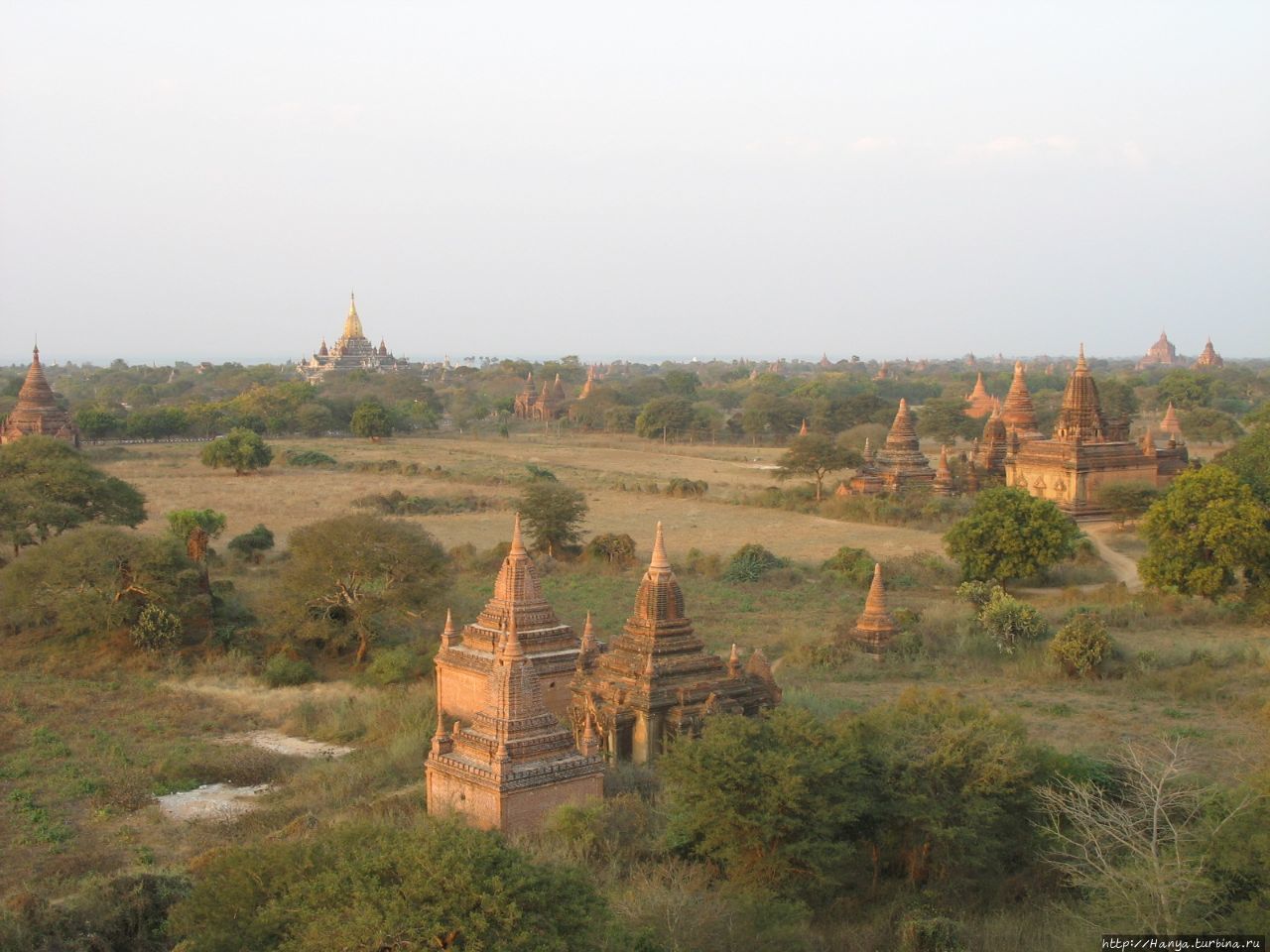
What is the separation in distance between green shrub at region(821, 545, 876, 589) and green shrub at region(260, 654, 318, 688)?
1431cm

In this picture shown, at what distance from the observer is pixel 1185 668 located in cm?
2089

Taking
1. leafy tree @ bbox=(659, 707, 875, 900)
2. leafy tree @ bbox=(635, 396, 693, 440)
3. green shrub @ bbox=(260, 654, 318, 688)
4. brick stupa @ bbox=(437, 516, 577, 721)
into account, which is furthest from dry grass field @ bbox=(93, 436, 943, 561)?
leafy tree @ bbox=(659, 707, 875, 900)

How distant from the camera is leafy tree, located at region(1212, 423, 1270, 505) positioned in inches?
1126

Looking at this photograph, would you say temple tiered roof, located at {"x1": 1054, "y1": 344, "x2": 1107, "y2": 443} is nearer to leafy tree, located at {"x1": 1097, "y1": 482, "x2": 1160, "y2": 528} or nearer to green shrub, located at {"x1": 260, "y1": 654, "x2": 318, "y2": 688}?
leafy tree, located at {"x1": 1097, "y1": 482, "x2": 1160, "y2": 528}

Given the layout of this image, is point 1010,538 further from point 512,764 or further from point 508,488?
point 508,488

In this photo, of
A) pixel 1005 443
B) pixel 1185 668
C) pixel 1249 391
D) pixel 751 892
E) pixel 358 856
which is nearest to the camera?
pixel 358 856

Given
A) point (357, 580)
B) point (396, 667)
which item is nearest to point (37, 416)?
point (357, 580)

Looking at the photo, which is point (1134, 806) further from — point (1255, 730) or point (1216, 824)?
point (1255, 730)

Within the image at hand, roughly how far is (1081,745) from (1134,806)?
3.49 metres

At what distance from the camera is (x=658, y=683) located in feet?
52.7

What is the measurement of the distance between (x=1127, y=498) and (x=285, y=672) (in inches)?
1074

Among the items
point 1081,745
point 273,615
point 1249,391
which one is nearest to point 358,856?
point 1081,745

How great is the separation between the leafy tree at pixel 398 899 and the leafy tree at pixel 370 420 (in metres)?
63.9

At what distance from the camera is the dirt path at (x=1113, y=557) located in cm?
3103
